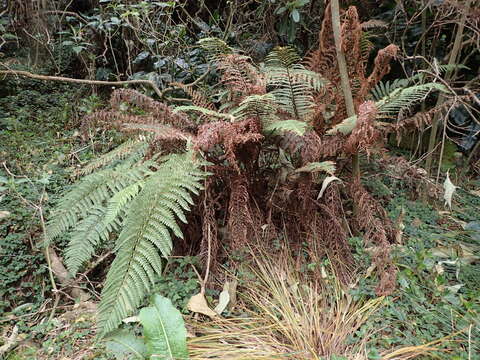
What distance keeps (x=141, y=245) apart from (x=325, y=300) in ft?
2.66

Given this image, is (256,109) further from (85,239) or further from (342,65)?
(85,239)

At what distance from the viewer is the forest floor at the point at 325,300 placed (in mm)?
1395

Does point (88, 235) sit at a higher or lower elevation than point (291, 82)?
lower

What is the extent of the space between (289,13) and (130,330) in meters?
2.68

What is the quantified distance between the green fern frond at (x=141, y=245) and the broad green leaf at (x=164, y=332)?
7 cm

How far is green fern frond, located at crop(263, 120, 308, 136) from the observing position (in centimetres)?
155

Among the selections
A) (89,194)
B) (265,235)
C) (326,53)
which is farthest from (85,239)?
(326,53)

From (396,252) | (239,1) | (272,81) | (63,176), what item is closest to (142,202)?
(272,81)

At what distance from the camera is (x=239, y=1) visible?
3557 mm

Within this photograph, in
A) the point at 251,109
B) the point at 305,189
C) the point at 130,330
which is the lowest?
the point at 130,330

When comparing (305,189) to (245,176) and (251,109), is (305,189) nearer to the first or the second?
(245,176)

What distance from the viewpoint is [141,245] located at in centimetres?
139

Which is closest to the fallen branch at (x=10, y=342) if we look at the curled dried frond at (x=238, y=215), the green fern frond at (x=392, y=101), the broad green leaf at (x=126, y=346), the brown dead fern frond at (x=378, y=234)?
the broad green leaf at (x=126, y=346)

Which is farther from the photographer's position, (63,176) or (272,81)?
(63,176)
